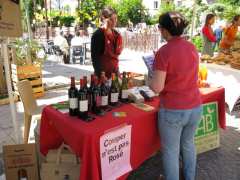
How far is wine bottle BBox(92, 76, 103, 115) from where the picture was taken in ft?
7.63

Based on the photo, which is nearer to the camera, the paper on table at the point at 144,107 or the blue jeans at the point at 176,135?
the blue jeans at the point at 176,135

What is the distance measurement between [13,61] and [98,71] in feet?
9.08

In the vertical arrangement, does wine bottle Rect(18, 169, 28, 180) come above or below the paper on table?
below

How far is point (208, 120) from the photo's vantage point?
3334 mm

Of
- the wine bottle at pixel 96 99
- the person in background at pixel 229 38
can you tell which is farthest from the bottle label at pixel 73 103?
the person in background at pixel 229 38

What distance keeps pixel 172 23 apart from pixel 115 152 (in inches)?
41.3

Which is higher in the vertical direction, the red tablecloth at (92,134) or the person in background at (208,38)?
the person in background at (208,38)

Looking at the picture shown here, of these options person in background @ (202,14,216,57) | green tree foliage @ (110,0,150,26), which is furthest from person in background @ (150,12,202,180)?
green tree foliage @ (110,0,150,26)

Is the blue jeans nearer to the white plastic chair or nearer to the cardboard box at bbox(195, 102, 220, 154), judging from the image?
the cardboard box at bbox(195, 102, 220, 154)

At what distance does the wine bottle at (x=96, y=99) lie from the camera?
2324mm

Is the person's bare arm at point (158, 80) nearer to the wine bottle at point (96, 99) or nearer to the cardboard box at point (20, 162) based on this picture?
the wine bottle at point (96, 99)

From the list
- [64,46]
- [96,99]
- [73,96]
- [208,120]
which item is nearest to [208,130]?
[208,120]

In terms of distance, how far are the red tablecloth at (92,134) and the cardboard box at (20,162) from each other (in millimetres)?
119

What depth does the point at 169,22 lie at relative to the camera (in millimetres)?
2072
